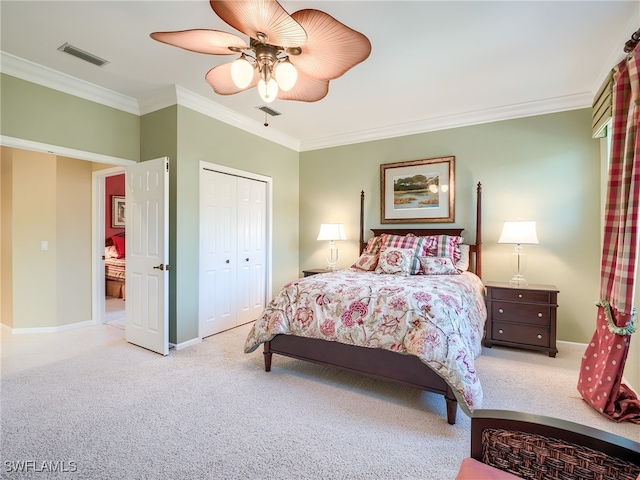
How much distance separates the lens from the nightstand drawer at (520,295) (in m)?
3.27

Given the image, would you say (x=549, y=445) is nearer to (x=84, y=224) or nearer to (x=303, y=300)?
(x=303, y=300)

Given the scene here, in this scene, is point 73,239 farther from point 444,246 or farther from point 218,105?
point 444,246

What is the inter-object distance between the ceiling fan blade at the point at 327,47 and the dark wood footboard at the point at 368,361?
2.00m

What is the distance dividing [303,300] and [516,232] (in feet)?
8.05

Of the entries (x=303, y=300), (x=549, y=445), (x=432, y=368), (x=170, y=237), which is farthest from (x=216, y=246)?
(x=549, y=445)

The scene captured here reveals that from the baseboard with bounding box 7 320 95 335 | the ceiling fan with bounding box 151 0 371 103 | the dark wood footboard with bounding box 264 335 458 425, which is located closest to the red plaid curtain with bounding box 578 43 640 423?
the dark wood footboard with bounding box 264 335 458 425

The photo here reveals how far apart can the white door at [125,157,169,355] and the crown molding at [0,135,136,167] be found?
6.4 inches

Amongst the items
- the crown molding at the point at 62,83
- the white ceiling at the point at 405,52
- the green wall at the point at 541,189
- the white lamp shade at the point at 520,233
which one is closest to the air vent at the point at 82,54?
the white ceiling at the point at 405,52

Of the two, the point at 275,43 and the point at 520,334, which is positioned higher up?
the point at 275,43

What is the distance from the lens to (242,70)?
1928 mm

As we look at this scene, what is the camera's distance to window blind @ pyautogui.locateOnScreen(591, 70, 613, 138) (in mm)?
2604

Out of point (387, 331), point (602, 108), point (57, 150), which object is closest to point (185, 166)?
point (57, 150)

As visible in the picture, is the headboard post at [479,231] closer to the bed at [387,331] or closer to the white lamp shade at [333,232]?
the bed at [387,331]

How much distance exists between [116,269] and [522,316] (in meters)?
6.70
